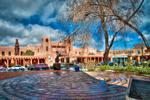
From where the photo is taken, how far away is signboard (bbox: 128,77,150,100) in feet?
11.5

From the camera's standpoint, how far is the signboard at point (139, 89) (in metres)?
3.49

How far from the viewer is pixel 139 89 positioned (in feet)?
12.0

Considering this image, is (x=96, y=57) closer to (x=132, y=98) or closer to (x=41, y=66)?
(x=41, y=66)

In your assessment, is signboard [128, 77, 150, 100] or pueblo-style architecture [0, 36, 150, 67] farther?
pueblo-style architecture [0, 36, 150, 67]

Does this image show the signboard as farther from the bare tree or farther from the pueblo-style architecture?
the pueblo-style architecture

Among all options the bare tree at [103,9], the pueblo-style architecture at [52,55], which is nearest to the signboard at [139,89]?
the bare tree at [103,9]

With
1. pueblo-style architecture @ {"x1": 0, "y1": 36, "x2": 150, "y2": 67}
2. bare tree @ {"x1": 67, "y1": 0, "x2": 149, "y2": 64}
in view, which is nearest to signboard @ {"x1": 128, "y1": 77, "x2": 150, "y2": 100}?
bare tree @ {"x1": 67, "y1": 0, "x2": 149, "y2": 64}

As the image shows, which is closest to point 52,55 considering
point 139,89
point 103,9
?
point 103,9

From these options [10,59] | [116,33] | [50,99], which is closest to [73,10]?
[116,33]

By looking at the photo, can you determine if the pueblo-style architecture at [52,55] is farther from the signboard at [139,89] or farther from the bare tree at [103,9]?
the signboard at [139,89]

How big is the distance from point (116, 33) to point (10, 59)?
44.1 m

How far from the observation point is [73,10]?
20.6 metres

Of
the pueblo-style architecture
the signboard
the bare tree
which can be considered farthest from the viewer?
the pueblo-style architecture

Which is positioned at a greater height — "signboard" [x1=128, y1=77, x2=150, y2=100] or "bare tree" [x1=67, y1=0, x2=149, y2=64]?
"bare tree" [x1=67, y1=0, x2=149, y2=64]
